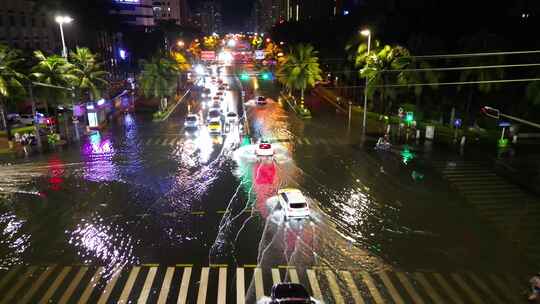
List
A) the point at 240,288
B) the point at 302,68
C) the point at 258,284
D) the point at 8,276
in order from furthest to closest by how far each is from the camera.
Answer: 1. the point at 302,68
2. the point at 8,276
3. the point at 258,284
4. the point at 240,288

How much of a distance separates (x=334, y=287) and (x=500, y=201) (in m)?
15.9

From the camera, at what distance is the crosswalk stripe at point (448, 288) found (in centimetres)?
1661

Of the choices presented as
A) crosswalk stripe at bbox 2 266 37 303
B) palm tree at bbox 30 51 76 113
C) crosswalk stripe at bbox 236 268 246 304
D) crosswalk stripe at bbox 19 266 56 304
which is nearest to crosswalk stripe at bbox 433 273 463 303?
crosswalk stripe at bbox 236 268 246 304

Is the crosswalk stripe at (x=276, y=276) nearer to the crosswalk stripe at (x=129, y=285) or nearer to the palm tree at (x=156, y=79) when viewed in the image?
the crosswalk stripe at (x=129, y=285)

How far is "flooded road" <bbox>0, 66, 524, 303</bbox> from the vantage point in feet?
65.9

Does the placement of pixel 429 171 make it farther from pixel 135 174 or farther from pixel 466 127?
pixel 135 174

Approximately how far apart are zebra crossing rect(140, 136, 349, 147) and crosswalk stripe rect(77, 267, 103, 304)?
2418cm

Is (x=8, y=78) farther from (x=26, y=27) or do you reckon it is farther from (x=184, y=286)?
(x=184, y=286)

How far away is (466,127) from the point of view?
153 feet

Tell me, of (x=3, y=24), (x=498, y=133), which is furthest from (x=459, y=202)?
(x=3, y=24)

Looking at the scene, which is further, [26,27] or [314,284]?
[26,27]

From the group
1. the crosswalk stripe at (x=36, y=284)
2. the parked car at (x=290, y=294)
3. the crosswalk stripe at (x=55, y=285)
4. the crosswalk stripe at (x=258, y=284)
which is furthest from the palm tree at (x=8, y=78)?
the parked car at (x=290, y=294)

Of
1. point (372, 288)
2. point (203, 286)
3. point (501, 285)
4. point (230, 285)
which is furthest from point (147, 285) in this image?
point (501, 285)

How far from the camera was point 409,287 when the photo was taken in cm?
1745
